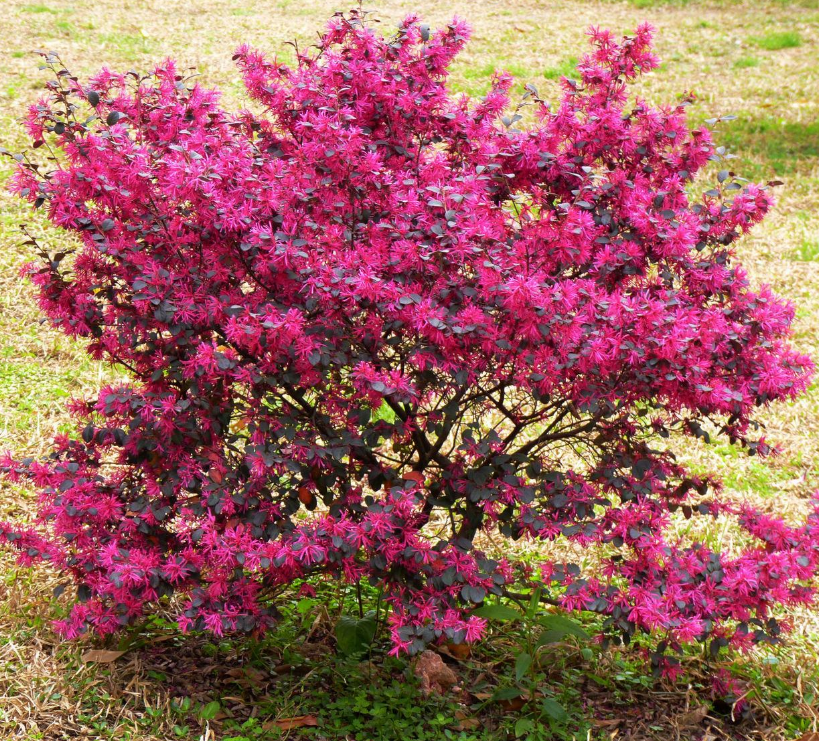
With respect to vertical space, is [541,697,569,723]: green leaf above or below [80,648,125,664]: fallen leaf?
above

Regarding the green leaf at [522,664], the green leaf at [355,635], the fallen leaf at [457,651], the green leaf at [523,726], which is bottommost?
the fallen leaf at [457,651]

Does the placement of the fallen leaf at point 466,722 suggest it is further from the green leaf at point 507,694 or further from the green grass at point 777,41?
the green grass at point 777,41

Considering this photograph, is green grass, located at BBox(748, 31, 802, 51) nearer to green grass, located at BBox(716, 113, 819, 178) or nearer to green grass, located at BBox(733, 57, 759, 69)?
green grass, located at BBox(733, 57, 759, 69)

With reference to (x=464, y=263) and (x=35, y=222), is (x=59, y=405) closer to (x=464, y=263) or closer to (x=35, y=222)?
(x=35, y=222)

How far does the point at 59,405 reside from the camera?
14.0 ft

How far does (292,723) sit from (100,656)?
24.5 inches

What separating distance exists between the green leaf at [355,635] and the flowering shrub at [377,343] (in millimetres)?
283

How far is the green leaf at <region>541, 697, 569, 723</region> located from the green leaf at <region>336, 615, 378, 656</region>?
53 centimetres

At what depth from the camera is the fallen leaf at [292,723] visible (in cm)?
258

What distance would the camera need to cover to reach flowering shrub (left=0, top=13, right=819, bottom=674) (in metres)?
2.25

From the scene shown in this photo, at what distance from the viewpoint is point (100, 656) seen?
2.76 meters

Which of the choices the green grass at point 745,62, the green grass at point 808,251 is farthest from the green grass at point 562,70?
the green grass at point 808,251

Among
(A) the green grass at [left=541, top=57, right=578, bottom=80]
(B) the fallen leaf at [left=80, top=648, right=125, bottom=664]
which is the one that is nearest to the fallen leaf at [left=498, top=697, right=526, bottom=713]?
(B) the fallen leaf at [left=80, top=648, right=125, bottom=664]

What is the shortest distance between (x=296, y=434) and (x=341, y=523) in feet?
0.84
